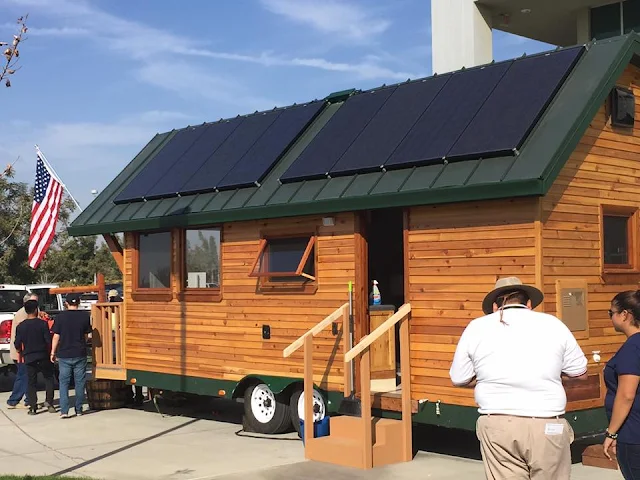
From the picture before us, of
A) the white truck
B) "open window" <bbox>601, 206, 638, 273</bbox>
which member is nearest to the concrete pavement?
"open window" <bbox>601, 206, 638, 273</bbox>

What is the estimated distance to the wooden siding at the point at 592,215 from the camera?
9.20 meters

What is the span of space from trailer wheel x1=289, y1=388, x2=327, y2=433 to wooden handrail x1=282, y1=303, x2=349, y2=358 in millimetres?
859

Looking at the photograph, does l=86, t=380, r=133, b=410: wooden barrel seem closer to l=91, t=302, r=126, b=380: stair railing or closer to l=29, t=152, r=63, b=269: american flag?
l=91, t=302, r=126, b=380: stair railing

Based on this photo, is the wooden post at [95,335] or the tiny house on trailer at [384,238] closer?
the tiny house on trailer at [384,238]

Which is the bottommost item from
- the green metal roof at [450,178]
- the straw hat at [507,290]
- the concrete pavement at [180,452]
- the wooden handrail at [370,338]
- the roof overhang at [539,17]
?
the concrete pavement at [180,452]

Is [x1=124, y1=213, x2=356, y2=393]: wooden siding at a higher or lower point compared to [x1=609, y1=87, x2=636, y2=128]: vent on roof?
lower

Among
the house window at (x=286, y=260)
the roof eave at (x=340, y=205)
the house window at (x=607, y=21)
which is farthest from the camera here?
the house window at (x=607, y=21)

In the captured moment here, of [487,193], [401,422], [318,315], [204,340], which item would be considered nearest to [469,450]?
[401,422]

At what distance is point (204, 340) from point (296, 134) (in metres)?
3.14

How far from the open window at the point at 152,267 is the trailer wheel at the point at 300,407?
9.68ft

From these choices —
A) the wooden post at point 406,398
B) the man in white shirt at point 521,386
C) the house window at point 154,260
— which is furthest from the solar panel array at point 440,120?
the man in white shirt at point 521,386

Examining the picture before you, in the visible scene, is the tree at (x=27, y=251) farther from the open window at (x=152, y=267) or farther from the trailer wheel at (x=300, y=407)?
the trailer wheel at (x=300, y=407)

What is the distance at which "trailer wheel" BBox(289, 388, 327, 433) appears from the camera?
10.9 metres

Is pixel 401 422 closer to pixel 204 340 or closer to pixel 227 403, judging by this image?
pixel 204 340
